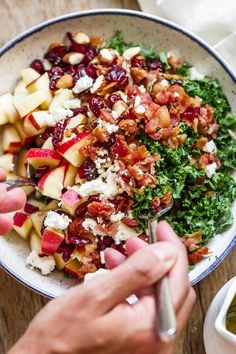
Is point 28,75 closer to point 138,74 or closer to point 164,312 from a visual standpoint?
point 138,74

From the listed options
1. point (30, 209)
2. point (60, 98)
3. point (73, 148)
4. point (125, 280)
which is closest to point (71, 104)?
point (60, 98)

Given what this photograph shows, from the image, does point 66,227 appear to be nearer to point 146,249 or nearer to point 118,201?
point 118,201

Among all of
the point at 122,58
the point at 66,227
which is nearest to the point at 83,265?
the point at 66,227

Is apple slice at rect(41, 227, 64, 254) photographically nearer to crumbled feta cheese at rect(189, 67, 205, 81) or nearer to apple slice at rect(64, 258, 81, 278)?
apple slice at rect(64, 258, 81, 278)

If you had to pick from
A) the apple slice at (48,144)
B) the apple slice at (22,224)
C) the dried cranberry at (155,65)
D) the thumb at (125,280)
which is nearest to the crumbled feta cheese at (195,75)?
the dried cranberry at (155,65)

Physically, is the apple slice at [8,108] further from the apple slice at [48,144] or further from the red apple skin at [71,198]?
the red apple skin at [71,198]

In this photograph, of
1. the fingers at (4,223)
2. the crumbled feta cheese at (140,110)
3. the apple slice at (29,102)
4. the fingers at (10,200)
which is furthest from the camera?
the apple slice at (29,102)
